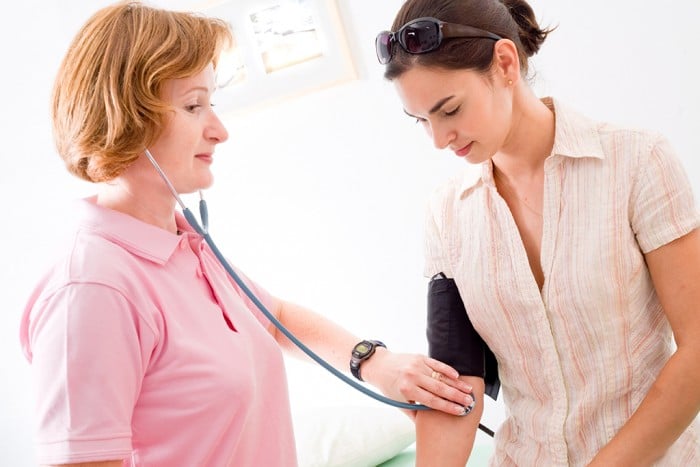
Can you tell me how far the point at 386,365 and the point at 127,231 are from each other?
1.90 ft

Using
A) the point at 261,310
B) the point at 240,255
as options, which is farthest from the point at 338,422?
the point at 261,310

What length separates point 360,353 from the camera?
1.52 m

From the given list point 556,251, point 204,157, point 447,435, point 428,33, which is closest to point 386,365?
point 447,435

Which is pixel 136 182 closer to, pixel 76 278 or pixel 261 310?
pixel 76 278

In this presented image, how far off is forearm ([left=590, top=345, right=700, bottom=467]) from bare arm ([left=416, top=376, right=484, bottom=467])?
276mm

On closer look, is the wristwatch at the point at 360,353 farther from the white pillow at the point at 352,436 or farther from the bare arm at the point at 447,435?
the white pillow at the point at 352,436

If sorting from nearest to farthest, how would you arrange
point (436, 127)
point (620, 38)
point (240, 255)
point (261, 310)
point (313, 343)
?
point (436, 127) → point (261, 310) → point (313, 343) → point (620, 38) → point (240, 255)

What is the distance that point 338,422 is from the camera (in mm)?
2184

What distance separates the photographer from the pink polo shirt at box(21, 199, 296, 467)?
1007 mm

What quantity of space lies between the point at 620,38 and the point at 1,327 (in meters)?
2.26

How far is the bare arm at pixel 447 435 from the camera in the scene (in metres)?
1.40

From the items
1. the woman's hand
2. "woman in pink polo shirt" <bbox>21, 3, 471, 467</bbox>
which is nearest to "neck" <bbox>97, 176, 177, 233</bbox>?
"woman in pink polo shirt" <bbox>21, 3, 471, 467</bbox>

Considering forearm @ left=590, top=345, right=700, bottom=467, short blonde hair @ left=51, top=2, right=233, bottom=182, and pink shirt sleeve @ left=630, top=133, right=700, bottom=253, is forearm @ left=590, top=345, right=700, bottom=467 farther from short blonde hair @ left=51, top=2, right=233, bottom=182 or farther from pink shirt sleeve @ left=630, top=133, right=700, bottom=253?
short blonde hair @ left=51, top=2, right=233, bottom=182

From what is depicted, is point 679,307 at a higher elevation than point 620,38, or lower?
lower
